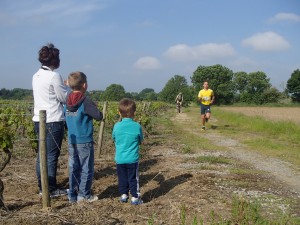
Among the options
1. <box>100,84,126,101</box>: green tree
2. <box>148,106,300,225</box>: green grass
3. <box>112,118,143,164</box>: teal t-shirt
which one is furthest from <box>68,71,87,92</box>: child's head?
<box>100,84,126,101</box>: green tree

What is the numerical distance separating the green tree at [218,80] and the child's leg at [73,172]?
267ft

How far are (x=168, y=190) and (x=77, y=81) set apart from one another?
2164mm

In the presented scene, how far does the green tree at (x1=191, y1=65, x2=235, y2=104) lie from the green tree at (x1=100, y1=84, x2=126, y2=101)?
24.6 m

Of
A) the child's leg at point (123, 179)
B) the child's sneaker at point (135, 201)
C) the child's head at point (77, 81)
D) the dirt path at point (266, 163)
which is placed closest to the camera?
the child's head at point (77, 81)

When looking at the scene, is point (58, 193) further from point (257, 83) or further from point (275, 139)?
point (257, 83)

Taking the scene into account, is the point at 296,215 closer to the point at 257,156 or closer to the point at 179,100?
the point at 257,156

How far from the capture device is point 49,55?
4867 millimetres

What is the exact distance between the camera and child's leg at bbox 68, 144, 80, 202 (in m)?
4.82

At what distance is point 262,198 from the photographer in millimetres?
5145

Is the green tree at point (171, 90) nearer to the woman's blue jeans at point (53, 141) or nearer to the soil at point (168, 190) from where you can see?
the soil at point (168, 190)

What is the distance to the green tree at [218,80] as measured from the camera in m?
86.1

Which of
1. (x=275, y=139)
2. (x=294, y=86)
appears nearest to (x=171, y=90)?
(x=294, y=86)

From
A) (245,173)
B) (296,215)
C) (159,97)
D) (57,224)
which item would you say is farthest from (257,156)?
(159,97)

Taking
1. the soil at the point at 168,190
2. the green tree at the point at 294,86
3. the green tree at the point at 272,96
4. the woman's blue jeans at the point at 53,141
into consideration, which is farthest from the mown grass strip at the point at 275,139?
the green tree at the point at 272,96
